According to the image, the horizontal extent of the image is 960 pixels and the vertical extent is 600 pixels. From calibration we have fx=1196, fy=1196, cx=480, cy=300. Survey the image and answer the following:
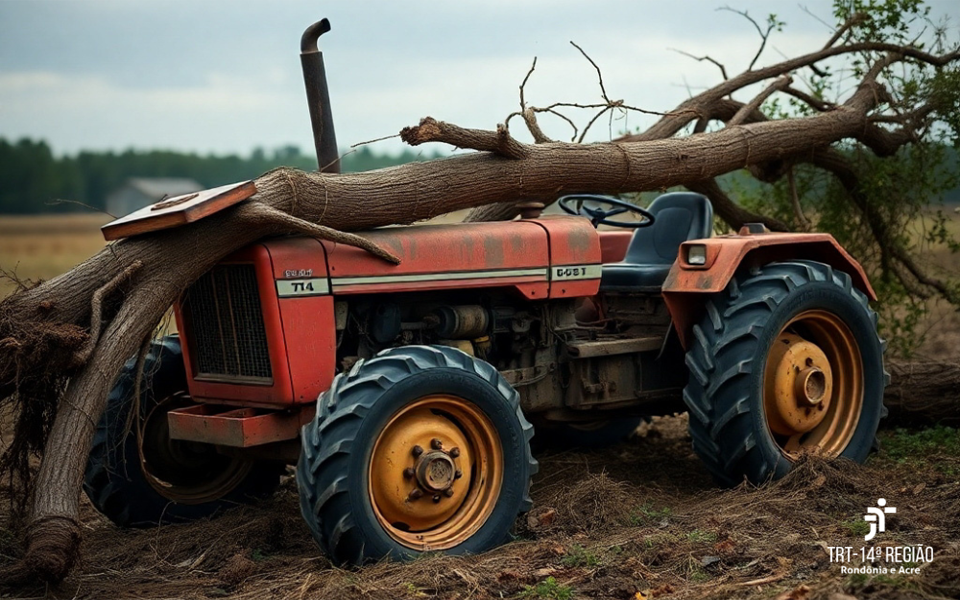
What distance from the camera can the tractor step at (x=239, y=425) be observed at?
5574 mm

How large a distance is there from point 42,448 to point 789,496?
371 cm

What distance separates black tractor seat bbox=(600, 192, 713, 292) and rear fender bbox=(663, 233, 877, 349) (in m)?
0.41

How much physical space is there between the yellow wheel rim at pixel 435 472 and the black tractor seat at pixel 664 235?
2091 mm

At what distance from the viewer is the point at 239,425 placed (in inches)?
219

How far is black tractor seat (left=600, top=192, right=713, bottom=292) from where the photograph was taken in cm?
742

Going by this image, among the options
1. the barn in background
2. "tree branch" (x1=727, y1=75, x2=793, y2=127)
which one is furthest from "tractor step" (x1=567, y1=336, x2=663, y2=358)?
the barn in background

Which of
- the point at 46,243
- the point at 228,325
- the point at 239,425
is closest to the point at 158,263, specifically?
the point at 228,325

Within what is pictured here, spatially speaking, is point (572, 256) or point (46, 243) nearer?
point (572, 256)

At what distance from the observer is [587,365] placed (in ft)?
22.4

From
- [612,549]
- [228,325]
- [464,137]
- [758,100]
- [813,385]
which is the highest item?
[758,100]

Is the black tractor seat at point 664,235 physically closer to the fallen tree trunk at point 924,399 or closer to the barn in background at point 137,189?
the fallen tree trunk at point 924,399

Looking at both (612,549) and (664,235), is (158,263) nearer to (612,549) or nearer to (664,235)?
(612,549)

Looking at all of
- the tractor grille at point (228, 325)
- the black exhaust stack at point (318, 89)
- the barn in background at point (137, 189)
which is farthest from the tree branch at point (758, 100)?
the barn in background at point (137, 189)

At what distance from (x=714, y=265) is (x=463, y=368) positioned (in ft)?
6.25
